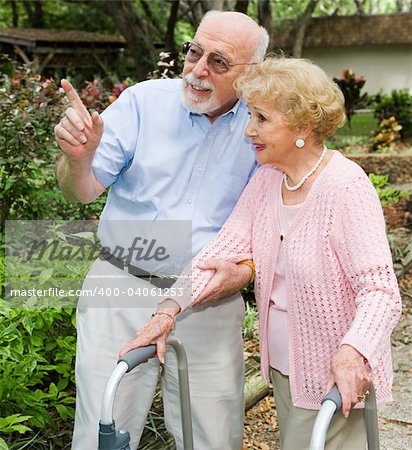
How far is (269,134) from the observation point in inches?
93.4

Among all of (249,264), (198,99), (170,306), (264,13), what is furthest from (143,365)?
(264,13)

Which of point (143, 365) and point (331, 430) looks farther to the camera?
point (143, 365)

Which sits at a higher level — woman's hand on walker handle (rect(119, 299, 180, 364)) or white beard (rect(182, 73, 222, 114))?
white beard (rect(182, 73, 222, 114))

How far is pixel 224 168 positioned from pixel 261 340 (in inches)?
25.5

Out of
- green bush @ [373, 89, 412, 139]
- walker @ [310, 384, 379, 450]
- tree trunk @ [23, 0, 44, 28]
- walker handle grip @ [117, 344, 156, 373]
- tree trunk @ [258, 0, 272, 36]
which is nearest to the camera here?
walker @ [310, 384, 379, 450]

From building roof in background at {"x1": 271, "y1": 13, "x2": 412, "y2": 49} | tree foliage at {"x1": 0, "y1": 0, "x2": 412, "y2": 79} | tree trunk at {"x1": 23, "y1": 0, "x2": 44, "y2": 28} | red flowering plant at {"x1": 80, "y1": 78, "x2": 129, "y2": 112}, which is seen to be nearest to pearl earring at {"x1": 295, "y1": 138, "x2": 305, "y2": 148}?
red flowering plant at {"x1": 80, "y1": 78, "x2": 129, "y2": 112}

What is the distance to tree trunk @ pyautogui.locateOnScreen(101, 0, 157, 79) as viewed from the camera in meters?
15.5

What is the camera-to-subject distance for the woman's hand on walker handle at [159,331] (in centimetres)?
226

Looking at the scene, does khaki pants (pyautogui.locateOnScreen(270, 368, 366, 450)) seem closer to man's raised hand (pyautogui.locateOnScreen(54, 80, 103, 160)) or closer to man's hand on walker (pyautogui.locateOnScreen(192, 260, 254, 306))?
man's hand on walker (pyautogui.locateOnScreen(192, 260, 254, 306))

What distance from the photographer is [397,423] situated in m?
4.20

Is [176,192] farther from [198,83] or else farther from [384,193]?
[384,193]

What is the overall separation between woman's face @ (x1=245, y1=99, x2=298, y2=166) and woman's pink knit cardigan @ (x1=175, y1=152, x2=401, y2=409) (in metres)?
0.14

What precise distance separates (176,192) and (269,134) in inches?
20.9

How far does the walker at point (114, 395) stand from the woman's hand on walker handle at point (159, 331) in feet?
0.09
